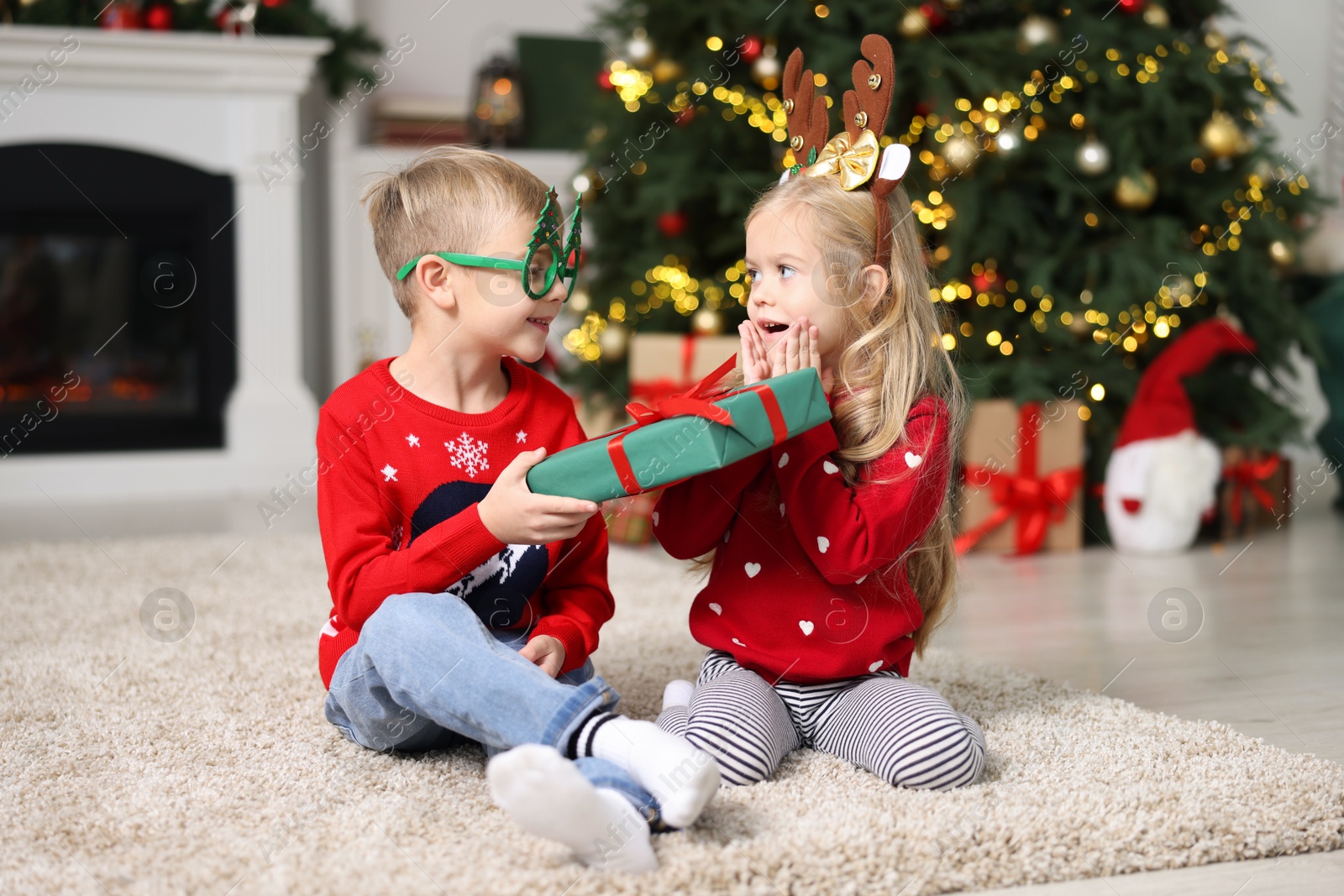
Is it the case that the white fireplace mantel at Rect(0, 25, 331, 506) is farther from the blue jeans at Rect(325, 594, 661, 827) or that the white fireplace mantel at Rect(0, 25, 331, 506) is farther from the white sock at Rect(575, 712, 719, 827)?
the white sock at Rect(575, 712, 719, 827)

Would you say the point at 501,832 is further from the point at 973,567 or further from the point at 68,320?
the point at 68,320

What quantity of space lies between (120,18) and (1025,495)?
278 centimetres

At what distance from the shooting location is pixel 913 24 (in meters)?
2.32

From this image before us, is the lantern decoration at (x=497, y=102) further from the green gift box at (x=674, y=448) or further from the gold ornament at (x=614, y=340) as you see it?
the green gift box at (x=674, y=448)

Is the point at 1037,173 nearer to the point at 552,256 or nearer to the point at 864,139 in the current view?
the point at 864,139

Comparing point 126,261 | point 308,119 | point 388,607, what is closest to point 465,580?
point 388,607

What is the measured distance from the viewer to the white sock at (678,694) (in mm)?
1264

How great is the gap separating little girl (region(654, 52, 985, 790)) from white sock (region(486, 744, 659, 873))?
19cm

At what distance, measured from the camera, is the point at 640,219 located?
2.76m

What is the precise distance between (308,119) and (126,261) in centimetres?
74

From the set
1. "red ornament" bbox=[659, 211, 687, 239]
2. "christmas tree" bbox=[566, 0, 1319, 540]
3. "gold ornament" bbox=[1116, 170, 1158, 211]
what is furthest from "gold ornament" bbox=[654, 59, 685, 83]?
"gold ornament" bbox=[1116, 170, 1158, 211]

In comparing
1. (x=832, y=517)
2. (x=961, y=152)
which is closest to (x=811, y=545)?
(x=832, y=517)

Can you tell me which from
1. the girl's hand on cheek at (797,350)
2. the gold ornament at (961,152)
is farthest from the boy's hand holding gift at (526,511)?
the gold ornament at (961,152)

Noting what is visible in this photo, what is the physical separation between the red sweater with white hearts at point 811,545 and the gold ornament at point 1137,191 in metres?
1.38
